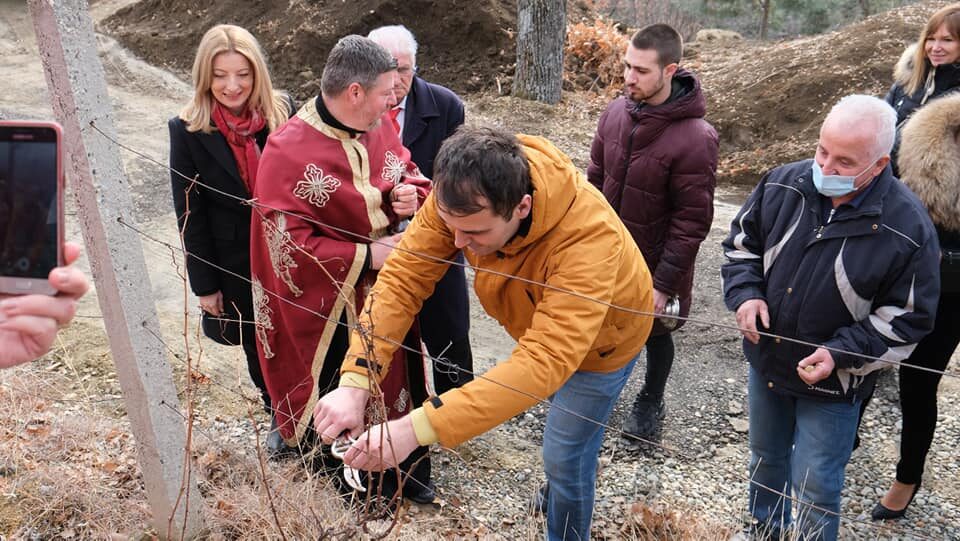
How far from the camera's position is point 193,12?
12258 mm

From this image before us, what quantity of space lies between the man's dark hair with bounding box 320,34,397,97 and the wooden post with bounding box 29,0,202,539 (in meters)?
0.81

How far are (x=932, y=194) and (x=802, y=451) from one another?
1087 mm

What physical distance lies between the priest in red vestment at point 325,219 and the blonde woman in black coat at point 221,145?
26 centimetres

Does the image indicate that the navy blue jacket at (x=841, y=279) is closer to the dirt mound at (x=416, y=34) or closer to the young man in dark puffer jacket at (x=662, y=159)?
the young man in dark puffer jacket at (x=662, y=159)

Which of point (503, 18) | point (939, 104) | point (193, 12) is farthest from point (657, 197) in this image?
Answer: point (193, 12)

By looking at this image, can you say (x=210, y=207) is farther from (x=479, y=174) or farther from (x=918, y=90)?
(x=918, y=90)

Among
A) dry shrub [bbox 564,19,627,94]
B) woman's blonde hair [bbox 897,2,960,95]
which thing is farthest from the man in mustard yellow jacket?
dry shrub [bbox 564,19,627,94]

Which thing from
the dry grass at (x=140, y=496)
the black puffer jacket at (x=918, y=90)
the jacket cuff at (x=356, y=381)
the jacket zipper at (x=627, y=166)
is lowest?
the dry grass at (x=140, y=496)

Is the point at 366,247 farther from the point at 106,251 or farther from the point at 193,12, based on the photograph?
the point at 193,12

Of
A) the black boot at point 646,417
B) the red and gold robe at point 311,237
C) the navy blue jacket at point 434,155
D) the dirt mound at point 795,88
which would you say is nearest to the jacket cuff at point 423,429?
the red and gold robe at point 311,237

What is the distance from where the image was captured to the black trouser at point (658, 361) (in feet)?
12.5

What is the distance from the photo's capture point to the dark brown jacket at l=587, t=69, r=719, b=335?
11.0 ft

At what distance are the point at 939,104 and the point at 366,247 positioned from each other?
7.31 feet

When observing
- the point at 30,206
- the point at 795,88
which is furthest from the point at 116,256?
the point at 795,88
